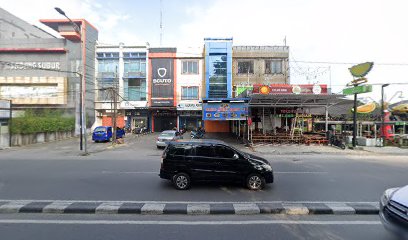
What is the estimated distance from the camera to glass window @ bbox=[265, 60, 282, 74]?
32812mm

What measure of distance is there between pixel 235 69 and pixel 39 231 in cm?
3139

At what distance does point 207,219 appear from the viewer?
512 centimetres

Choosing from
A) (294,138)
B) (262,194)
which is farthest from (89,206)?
(294,138)

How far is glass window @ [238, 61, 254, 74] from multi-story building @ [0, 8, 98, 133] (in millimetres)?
22466

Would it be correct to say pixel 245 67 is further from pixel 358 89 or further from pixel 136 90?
pixel 358 89

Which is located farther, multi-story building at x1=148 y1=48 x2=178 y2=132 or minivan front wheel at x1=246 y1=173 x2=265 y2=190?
multi-story building at x1=148 y1=48 x2=178 y2=132

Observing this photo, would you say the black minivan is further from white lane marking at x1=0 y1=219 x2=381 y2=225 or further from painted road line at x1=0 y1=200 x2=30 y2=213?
painted road line at x1=0 y1=200 x2=30 y2=213

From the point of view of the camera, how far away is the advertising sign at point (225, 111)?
2150cm

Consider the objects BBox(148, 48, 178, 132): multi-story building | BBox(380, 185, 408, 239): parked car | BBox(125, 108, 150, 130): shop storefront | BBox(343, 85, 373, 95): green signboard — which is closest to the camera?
BBox(380, 185, 408, 239): parked car

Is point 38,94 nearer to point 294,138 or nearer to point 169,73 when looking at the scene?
point 169,73

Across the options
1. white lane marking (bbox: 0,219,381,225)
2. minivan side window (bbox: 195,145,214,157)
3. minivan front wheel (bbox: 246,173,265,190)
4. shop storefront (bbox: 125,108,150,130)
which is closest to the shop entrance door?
shop storefront (bbox: 125,108,150,130)

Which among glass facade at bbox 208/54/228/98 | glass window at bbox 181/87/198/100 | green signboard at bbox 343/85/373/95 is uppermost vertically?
glass facade at bbox 208/54/228/98

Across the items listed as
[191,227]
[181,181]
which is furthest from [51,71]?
[191,227]

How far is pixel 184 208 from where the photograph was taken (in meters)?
5.54
